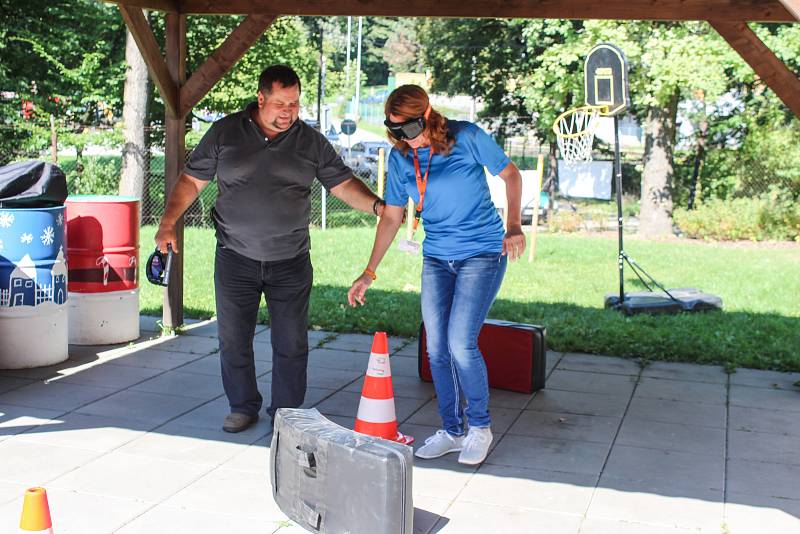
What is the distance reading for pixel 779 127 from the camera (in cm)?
2031

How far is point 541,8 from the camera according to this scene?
22.8 ft

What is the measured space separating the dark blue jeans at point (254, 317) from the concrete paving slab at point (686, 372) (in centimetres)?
290

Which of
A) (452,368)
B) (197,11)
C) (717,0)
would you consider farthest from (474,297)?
(197,11)

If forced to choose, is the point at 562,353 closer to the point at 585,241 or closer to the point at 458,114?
the point at 585,241

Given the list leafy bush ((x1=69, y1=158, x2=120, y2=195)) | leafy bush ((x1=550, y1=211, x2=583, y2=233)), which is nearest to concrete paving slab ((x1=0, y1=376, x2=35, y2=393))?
leafy bush ((x1=69, y1=158, x2=120, y2=195))

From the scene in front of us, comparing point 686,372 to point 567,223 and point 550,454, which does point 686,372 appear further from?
point 567,223

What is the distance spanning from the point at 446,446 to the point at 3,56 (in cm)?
1718

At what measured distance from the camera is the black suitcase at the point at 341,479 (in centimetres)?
369

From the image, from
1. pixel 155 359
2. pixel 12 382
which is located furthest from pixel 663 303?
pixel 12 382

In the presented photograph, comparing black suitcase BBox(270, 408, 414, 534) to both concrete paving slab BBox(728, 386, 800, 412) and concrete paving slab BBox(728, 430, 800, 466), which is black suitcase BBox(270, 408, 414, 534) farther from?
concrete paving slab BBox(728, 386, 800, 412)

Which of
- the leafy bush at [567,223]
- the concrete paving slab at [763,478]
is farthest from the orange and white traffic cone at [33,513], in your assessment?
the leafy bush at [567,223]

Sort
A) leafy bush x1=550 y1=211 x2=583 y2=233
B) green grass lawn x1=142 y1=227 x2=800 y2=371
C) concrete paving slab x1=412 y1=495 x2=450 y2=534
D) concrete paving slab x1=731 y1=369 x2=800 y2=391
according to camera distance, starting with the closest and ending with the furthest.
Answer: concrete paving slab x1=412 y1=495 x2=450 y2=534 → concrete paving slab x1=731 y1=369 x2=800 y2=391 → green grass lawn x1=142 y1=227 x2=800 y2=371 → leafy bush x1=550 y1=211 x2=583 y2=233

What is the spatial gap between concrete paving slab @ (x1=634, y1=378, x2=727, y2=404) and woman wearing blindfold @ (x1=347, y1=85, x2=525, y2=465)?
6.59ft

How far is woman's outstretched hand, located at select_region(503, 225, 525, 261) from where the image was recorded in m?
4.73
